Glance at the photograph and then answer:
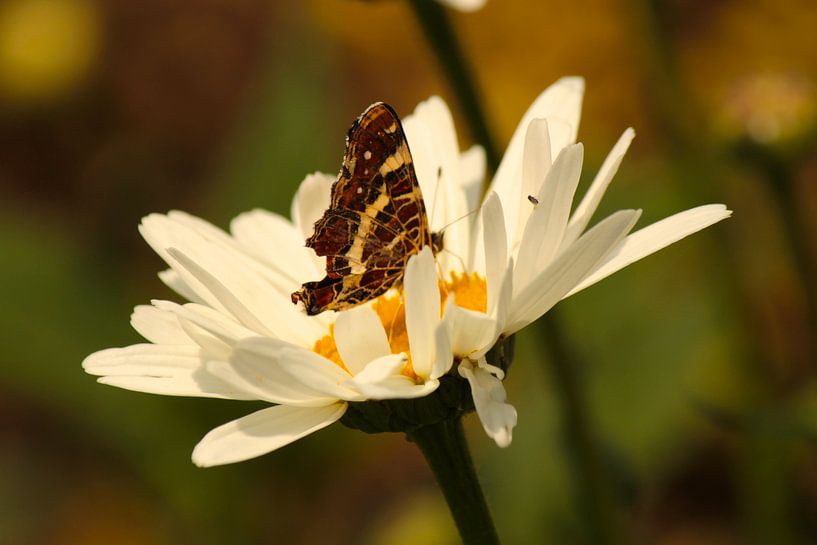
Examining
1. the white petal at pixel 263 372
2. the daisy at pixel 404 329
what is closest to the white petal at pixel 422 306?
the daisy at pixel 404 329

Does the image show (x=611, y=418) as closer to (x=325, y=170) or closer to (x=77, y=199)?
(x=325, y=170)

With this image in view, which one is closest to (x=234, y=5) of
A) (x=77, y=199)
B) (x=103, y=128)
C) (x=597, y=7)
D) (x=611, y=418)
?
(x=103, y=128)

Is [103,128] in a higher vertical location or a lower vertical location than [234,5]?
lower

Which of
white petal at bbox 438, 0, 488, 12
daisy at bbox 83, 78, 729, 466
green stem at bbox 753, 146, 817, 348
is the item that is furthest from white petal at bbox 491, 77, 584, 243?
green stem at bbox 753, 146, 817, 348

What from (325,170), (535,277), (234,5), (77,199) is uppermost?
(234,5)

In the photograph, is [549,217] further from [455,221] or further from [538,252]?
[455,221]

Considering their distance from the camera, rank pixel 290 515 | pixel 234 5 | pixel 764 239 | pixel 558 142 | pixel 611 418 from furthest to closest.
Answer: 1. pixel 234 5
2. pixel 764 239
3. pixel 290 515
4. pixel 611 418
5. pixel 558 142

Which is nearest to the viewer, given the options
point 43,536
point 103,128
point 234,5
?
point 43,536
